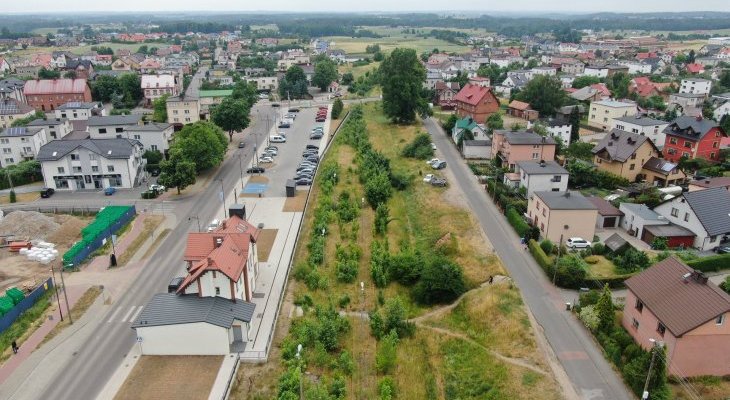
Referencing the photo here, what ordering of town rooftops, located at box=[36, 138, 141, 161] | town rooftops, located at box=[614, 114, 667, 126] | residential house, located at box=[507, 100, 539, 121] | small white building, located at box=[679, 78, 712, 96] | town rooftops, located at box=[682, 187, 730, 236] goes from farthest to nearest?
1. small white building, located at box=[679, 78, 712, 96]
2. residential house, located at box=[507, 100, 539, 121]
3. town rooftops, located at box=[614, 114, 667, 126]
4. town rooftops, located at box=[36, 138, 141, 161]
5. town rooftops, located at box=[682, 187, 730, 236]

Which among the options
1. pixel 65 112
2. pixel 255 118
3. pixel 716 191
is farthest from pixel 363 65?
pixel 716 191

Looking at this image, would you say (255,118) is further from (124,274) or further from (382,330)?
(382,330)

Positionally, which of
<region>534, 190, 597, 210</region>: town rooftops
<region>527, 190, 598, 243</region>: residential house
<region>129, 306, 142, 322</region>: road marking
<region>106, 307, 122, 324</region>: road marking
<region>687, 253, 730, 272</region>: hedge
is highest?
<region>534, 190, 597, 210</region>: town rooftops

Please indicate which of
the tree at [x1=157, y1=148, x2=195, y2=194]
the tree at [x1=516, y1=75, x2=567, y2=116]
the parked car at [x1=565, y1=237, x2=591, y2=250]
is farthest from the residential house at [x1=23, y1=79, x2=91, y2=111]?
the parked car at [x1=565, y1=237, x2=591, y2=250]

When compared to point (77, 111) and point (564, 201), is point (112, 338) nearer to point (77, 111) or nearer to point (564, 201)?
point (564, 201)

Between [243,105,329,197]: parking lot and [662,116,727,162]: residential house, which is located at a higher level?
[662,116,727,162]: residential house

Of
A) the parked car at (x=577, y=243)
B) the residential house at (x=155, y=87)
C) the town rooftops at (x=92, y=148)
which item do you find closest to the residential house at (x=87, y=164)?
the town rooftops at (x=92, y=148)

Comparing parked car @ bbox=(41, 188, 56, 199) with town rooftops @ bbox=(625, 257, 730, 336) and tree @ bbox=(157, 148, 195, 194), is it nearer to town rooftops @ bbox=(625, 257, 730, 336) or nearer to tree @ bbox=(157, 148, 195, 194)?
A: tree @ bbox=(157, 148, 195, 194)
